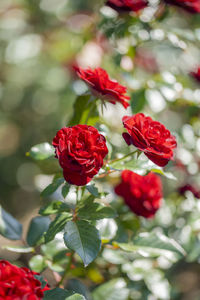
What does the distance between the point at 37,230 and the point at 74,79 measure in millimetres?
1252

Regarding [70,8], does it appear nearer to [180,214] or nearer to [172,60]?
[172,60]

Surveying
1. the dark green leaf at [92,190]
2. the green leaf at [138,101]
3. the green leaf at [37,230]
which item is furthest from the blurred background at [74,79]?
the dark green leaf at [92,190]

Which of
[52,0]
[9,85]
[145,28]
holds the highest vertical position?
[145,28]

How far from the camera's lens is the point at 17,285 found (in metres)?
0.62

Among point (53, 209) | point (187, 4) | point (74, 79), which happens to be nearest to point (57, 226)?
point (53, 209)

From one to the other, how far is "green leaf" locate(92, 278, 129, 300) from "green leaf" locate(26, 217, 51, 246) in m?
0.26

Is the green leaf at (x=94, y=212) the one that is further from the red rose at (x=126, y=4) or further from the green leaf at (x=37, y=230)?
the red rose at (x=126, y=4)

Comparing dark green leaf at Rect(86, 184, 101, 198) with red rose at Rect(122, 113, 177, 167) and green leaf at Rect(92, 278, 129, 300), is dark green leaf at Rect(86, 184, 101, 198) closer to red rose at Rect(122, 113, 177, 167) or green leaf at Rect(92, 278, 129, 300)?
red rose at Rect(122, 113, 177, 167)

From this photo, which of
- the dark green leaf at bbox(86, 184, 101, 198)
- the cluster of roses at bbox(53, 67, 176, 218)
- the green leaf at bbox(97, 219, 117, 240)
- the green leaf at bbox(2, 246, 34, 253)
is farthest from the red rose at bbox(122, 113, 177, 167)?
the green leaf at bbox(2, 246, 34, 253)

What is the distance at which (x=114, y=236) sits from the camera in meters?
1.02

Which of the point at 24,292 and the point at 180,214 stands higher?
the point at 24,292

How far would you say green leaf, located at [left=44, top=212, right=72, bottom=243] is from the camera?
2.51ft

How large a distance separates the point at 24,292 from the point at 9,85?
193cm

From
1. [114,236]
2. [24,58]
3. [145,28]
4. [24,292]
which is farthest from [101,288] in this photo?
[24,58]
